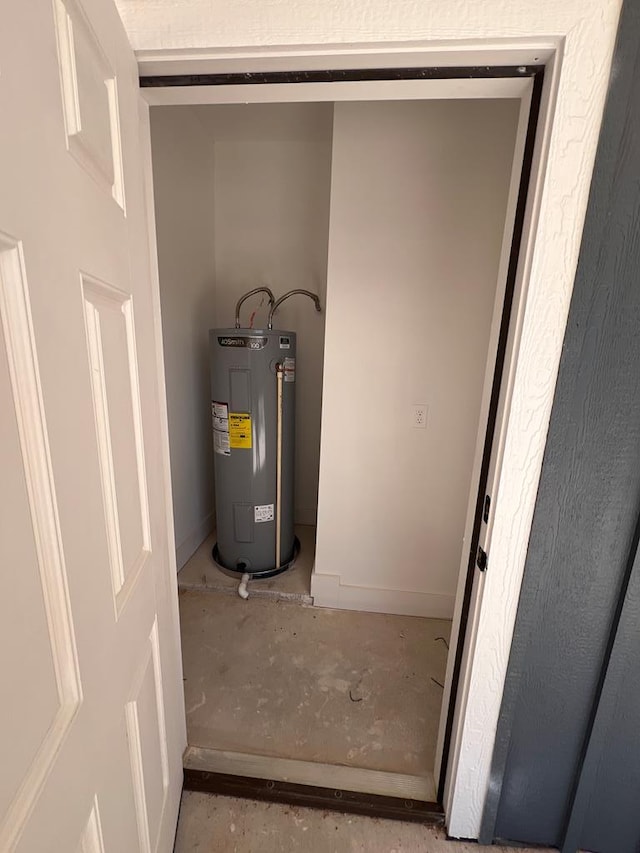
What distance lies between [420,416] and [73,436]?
1517 mm

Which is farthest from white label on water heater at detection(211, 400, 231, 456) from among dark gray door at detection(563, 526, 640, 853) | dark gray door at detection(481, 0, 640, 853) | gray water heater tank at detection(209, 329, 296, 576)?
dark gray door at detection(563, 526, 640, 853)

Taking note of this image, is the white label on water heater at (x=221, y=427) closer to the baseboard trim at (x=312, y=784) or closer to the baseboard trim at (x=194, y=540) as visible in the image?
the baseboard trim at (x=194, y=540)

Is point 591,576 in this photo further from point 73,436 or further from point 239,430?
point 239,430

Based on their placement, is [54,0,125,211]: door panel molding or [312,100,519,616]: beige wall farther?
[312,100,519,616]: beige wall

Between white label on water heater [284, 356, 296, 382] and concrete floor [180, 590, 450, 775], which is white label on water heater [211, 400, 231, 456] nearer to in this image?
white label on water heater [284, 356, 296, 382]

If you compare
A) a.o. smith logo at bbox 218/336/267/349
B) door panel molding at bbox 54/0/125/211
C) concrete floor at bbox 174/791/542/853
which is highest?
door panel molding at bbox 54/0/125/211

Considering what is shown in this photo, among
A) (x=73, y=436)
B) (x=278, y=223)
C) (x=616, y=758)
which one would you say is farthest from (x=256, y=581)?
(x=278, y=223)

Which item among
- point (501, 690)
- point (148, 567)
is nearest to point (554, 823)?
point (501, 690)

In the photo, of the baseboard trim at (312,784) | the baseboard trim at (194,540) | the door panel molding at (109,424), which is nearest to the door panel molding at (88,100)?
the door panel molding at (109,424)

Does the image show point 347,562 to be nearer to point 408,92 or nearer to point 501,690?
point 501,690

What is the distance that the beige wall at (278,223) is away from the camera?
238 cm

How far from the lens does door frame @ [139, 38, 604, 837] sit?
0.75 metres

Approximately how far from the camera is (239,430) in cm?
209

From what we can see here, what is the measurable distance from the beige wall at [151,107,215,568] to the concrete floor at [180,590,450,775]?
0.61 meters
